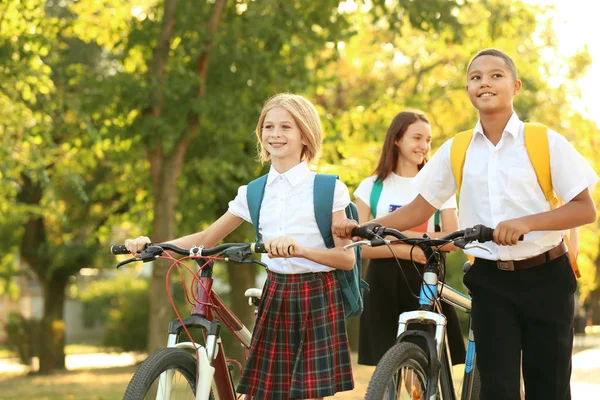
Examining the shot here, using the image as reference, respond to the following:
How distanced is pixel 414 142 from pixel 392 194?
1.13ft

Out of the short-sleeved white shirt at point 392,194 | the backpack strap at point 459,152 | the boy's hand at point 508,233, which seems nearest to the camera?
the boy's hand at point 508,233

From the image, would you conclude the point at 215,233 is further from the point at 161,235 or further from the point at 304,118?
the point at 161,235

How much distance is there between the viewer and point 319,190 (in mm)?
4980

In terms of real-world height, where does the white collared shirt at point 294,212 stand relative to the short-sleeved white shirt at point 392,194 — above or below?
below

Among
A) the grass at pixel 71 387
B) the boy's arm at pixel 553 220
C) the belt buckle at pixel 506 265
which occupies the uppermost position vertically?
the boy's arm at pixel 553 220

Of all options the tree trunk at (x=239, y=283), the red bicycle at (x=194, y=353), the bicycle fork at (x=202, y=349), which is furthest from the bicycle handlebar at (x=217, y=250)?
the tree trunk at (x=239, y=283)

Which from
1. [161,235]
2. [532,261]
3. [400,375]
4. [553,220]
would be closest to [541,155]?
[553,220]

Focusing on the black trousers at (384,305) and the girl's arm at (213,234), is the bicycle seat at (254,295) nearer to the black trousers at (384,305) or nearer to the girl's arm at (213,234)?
the girl's arm at (213,234)

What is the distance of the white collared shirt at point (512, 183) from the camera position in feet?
14.5

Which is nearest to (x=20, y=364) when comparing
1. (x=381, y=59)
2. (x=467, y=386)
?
(x=381, y=59)

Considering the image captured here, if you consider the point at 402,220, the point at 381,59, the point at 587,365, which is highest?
the point at 381,59

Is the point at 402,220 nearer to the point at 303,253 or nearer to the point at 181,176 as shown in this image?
the point at 303,253

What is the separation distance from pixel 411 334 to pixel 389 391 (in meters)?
0.39

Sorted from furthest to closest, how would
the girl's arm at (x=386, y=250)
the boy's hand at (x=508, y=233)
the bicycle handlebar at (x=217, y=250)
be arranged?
the girl's arm at (x=386, y=250)
the bicycle handlebar at (x=217, y=250)
the boy's hand at (x=508, y=233)
